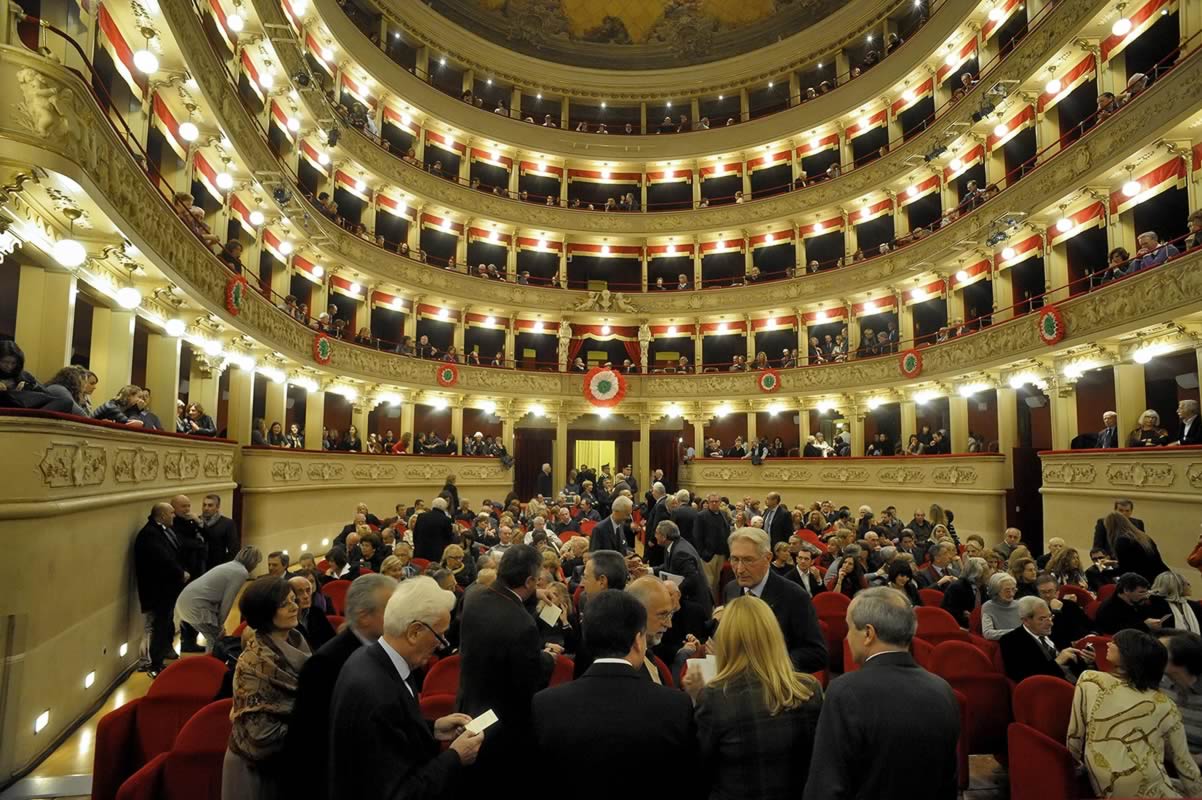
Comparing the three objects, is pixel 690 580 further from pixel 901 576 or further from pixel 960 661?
pixel 901 576

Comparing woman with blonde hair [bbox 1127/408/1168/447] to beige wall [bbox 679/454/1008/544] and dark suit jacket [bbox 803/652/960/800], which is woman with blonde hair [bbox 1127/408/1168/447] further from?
dark suit jacket [bbox 803/652/960/800]

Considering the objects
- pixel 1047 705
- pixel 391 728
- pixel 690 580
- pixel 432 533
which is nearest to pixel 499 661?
pixel 391 728

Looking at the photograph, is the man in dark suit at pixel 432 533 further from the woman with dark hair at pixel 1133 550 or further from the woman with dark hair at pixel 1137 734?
the woman with dark hair at pixel 1133 550

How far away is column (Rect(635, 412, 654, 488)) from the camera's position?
2764cm

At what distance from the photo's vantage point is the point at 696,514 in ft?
27.9

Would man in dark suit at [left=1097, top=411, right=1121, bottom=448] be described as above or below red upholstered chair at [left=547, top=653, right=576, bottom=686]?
above

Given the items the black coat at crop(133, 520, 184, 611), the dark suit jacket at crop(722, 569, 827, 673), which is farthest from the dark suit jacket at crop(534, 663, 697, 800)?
the black coat at crop(133, 520, 184, 611)

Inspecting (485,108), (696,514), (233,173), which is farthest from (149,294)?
(485,108)

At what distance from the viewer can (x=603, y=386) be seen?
25500 millimetres

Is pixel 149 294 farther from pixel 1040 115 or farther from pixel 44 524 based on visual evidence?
pixel 1040 115

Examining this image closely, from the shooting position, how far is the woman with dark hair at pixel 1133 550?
6.96 m

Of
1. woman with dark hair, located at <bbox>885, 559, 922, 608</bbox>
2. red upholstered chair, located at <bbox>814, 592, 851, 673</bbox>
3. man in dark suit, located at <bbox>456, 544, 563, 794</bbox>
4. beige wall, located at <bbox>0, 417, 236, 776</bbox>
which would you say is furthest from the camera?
woman with dark hair, located at <bbox>885, 559, 922, 608</bbox>

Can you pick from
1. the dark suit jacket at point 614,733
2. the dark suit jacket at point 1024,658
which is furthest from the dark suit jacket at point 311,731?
the dark suit jacket at point 1024,658

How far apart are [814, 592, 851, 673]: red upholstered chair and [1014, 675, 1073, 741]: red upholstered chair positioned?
211cm
